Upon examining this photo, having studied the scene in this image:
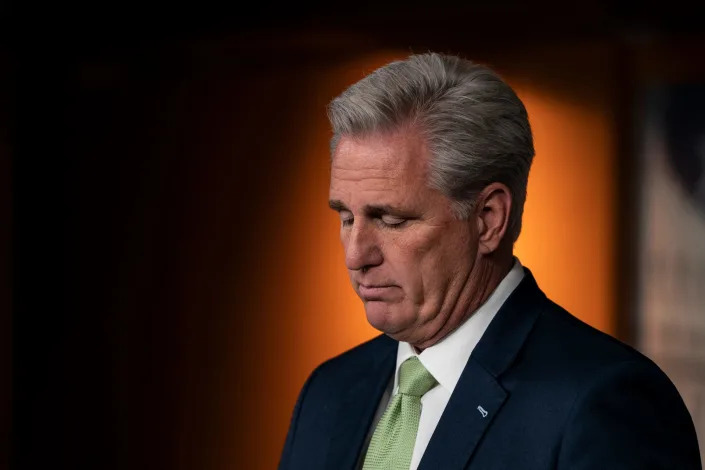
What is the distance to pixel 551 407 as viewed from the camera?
59.9 inches

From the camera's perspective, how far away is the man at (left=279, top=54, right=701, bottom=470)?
1538 millimetres

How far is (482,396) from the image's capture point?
5.24ft

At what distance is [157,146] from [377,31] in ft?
2.33

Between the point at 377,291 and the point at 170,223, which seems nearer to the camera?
the point at 377,291

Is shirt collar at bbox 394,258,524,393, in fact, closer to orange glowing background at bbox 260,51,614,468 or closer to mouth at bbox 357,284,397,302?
mouth at bbox 357,284,397,302

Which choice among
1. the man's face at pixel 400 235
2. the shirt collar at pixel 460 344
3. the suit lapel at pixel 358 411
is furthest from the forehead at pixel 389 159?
the suit lapel at pixel 358 411

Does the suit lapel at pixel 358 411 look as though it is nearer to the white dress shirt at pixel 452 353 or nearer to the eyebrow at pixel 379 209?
the white dress shirt at pixel 452 353

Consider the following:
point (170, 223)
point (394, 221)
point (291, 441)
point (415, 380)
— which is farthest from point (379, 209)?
point (170, 223)

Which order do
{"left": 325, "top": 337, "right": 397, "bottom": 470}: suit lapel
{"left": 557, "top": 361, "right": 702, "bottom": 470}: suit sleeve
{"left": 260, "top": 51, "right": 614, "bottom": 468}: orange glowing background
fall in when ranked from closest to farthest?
1. {"left": 557, "top": 361, "right": 702, "bottom": 470}: suit sleeve
2. {"left": 325, "top": 337, "right": 397, "bottom": 470}: suit lapel
3. {"left": 260, "top": 51, "right": 614, "bottom": 468}: orange glowing background

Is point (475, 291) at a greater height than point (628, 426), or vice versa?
point (475, 291)

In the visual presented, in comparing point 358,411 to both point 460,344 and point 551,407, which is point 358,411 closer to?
point 460,344

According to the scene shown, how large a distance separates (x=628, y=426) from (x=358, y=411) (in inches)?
19.3

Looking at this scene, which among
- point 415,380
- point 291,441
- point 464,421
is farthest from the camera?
point 291,441

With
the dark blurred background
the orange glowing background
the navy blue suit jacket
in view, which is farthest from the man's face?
the dark blurred background
